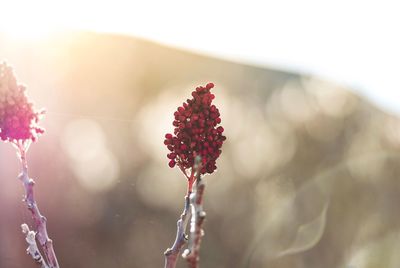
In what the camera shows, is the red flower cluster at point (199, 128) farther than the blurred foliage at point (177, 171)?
No

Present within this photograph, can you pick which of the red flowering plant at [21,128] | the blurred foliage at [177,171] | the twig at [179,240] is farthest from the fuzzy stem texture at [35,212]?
the blurred foliage at [177,171]

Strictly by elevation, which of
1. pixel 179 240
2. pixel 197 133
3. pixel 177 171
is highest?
pixel 177 171

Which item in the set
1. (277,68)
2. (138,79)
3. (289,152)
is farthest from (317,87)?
(138,79)

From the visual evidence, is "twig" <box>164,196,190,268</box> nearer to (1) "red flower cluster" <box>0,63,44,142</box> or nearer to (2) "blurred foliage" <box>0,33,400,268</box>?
(1) "red flower cluster" <box>0,63,44,142</box>

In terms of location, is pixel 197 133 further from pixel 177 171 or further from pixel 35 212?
pixel 177 171

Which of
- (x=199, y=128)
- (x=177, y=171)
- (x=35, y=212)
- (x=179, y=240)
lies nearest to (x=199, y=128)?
(x=199, y=128)

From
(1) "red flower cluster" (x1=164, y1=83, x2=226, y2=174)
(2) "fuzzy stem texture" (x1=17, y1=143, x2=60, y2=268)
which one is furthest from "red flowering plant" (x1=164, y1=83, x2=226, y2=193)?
Answer: (2) "fuzzy stem texture" (x1=17, y1=143, x2=60, y2=268)

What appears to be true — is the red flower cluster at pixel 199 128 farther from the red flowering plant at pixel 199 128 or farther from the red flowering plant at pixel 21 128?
the red flowering plant at pixel 21 128

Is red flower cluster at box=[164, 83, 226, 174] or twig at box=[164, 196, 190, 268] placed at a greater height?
red flower cluster at box=[164, 83, 226, 174]
